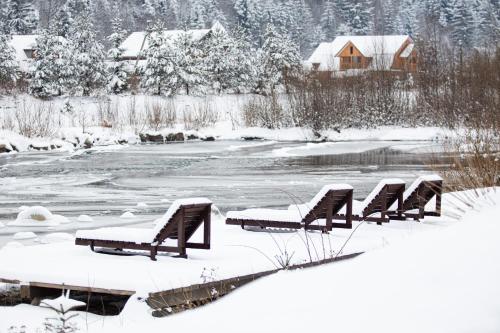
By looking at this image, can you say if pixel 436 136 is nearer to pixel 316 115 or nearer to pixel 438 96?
pixel 438 96

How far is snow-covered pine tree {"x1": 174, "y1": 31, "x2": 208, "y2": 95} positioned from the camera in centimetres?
5828

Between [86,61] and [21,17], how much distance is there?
42.8m

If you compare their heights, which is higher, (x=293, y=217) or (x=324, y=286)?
(x=324, y=286)

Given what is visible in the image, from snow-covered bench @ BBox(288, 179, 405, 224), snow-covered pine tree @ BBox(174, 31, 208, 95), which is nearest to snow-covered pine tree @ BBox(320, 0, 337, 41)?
snow-covered pine tree @ BBox(174, 31, 208, 95)

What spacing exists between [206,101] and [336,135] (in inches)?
520

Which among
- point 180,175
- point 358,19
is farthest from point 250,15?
point 180,175

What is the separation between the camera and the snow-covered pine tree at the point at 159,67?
57.8 m

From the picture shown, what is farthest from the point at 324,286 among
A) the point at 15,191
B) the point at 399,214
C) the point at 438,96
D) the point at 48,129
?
the point at 438,96

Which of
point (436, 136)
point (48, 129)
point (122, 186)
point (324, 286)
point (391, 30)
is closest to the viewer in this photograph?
point (324, 286)

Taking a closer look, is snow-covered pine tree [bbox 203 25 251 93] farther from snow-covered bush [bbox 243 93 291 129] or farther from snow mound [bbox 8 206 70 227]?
snow mound [bbox 8 206 70 227]

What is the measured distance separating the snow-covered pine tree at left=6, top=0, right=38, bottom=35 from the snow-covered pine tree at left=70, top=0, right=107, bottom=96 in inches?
1496

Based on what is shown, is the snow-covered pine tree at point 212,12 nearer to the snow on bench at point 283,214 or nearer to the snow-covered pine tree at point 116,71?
the snow-covered pine tree at point 116,71

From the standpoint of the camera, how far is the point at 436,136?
1719 inches

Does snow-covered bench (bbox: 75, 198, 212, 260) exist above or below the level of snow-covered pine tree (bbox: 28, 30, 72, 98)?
below
